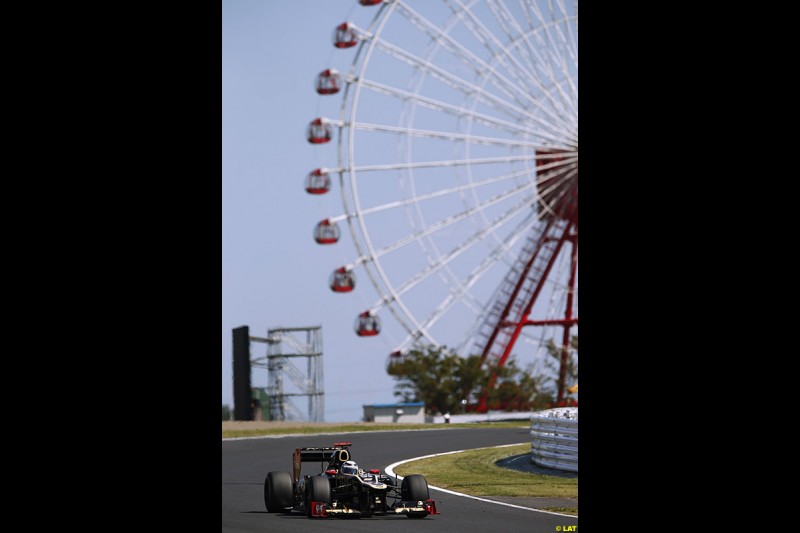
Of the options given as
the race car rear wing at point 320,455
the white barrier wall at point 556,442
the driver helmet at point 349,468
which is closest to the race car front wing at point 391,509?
the driver helmet at point 349,468

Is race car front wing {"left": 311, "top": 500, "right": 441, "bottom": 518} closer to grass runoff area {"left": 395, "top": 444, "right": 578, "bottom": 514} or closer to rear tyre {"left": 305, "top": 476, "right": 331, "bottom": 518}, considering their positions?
rear tyre {"left": 305, "top": 476, "right": 331, "bottom": 518}

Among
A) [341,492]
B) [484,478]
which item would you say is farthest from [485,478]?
[341,492]

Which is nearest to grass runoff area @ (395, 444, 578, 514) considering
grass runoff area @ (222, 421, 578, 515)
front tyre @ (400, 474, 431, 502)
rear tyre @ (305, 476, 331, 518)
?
grass runoff area @ (222, 421, 578, 515)

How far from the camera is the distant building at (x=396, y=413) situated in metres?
40.4

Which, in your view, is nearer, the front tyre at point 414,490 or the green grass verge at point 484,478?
the front tyre at point 414,490

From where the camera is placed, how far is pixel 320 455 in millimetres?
11227

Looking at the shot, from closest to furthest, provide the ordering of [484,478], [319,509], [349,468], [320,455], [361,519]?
1. [319,509]
2. [361,519]
3. [349,468]
4. [320,455]
5. [484,478]

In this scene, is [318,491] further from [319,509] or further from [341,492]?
[341,492]

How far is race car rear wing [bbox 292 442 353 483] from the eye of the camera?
1101 cm

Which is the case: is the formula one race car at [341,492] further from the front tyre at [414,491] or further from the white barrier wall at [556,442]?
the white barrier wall at [556,442]

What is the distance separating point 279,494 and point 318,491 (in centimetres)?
62

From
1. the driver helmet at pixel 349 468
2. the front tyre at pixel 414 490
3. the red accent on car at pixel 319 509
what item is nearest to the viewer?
the red accent on car at pixel 319 509
